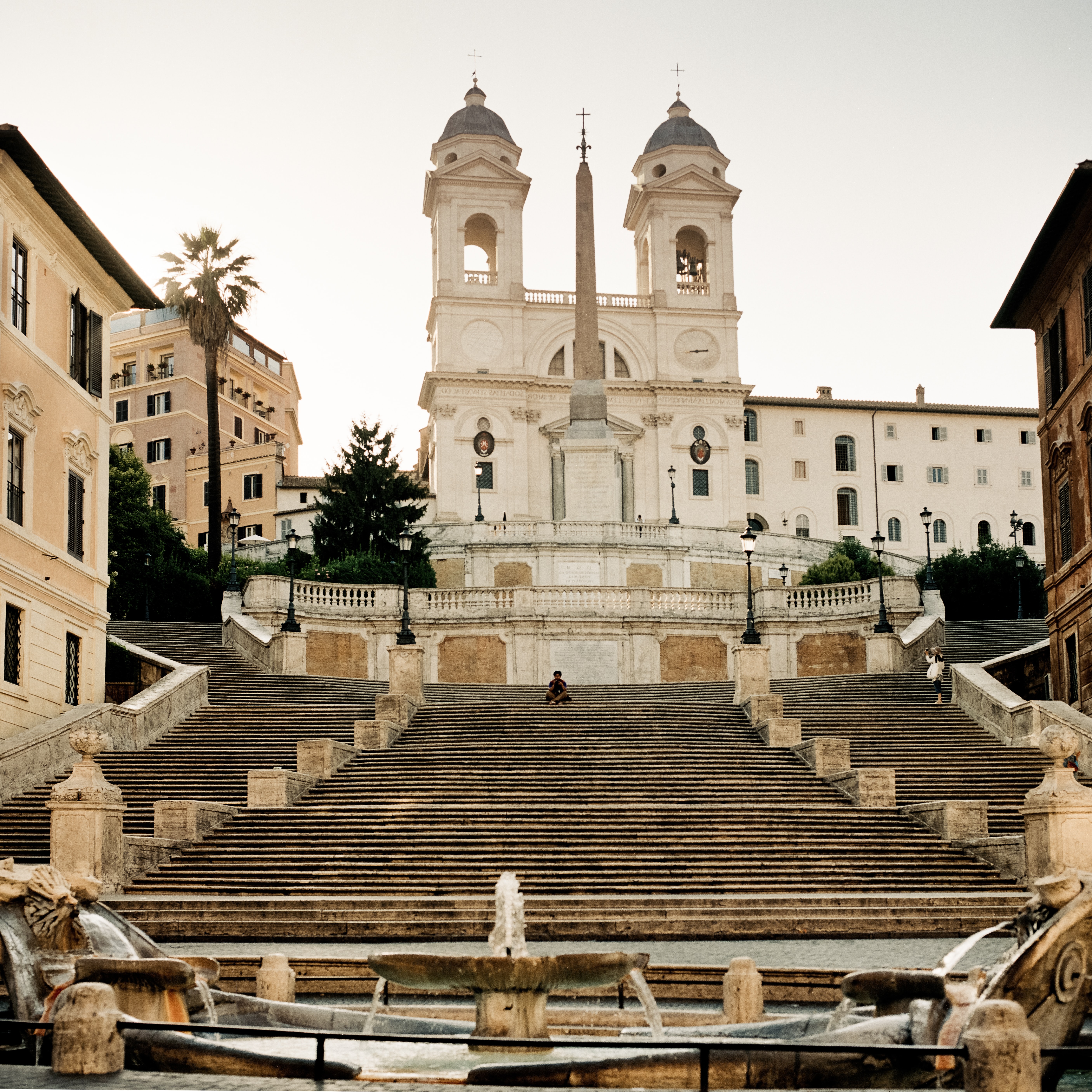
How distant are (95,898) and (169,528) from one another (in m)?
53.1

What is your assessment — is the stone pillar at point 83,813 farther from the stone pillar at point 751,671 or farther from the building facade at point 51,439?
the stone pillar at point 751,671

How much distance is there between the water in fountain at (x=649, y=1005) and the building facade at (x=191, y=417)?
72857 millimetres

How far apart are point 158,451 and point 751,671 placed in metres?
66.9

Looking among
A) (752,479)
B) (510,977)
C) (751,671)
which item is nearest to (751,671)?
(751,671)

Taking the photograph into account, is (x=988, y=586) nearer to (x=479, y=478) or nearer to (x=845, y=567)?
(x=845, y=567)

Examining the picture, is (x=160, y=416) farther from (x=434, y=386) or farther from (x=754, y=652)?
(x=754, y=652)

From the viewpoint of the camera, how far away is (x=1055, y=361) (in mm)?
34625

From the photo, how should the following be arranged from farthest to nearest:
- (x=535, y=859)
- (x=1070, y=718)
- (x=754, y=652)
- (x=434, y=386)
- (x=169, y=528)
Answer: (x=434, y=386)
(x=169, y=528)
(x=754, y=652)
(x=1070, y=718)
(x=535, y=859)

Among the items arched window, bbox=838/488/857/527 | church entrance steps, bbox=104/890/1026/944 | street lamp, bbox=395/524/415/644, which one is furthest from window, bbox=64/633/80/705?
arched window, bbox=838/488/857/527

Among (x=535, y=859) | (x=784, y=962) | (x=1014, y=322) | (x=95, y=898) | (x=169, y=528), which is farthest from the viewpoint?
(x=169, y=528)

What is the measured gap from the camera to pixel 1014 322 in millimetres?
37594

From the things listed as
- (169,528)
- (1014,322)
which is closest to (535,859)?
(1014,322)

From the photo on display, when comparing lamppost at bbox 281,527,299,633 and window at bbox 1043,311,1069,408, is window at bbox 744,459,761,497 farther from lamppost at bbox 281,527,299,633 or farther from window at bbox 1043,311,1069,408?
window at bbox 1043,311,1069,408

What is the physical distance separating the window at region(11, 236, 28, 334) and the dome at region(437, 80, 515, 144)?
2321 inches
